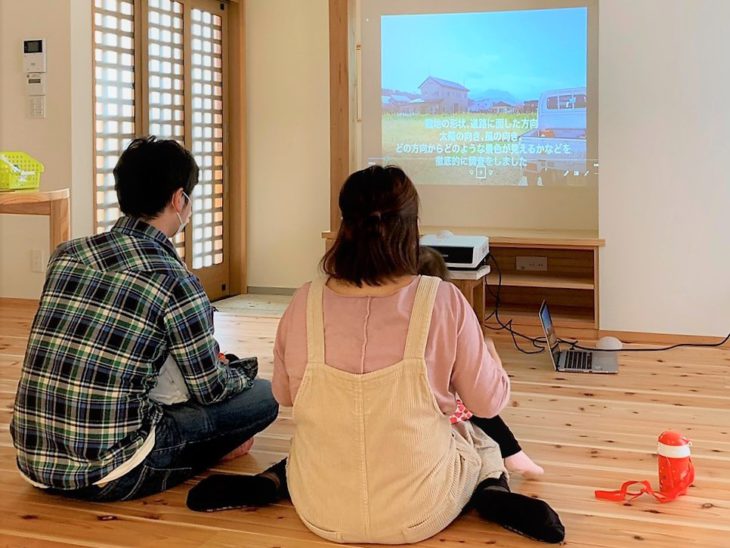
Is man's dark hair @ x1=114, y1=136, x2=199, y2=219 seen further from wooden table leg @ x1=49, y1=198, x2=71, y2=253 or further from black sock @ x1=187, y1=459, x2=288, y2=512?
wooden table leg @ x1=49, y1=198, x2=71, y2=253

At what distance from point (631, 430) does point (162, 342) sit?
64.7 inches

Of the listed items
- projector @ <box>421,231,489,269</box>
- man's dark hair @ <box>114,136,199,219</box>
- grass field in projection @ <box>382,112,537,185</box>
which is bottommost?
projector @ <box>421,231,489,269</box>

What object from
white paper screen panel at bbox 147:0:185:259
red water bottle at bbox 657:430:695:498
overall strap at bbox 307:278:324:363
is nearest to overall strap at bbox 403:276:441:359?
overall strap at bbox 307:278:324:363

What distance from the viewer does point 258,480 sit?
7.85ft

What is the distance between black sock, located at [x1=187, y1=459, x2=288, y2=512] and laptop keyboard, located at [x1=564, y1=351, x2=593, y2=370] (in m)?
1.97

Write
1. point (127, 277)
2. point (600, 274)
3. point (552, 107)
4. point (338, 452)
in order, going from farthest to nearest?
1. point (552, 107)
2. point (600, 274)
3. point (127, 277)
4. point (338, 452)

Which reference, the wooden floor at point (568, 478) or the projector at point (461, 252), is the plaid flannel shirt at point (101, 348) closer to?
the wooden floor at point (568, 478)

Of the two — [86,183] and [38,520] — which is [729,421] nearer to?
[38,520]

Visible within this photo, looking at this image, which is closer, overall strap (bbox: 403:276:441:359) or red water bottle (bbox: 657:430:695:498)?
overall strap (bbox: 403:276:441:359)

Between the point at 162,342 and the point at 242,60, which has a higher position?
the point at 242,60

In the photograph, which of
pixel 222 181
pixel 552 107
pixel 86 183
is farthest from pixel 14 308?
pixel 552 107

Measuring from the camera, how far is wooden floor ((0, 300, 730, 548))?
86.9 inches

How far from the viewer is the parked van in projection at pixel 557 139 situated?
5184mm

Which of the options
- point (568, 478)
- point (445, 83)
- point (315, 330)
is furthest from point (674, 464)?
point (445, 83)
